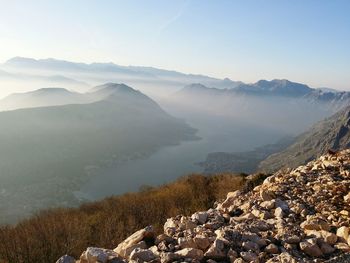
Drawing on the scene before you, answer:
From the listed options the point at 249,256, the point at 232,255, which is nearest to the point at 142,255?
the point at 232,255

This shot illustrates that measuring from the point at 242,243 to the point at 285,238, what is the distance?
1.61 meters

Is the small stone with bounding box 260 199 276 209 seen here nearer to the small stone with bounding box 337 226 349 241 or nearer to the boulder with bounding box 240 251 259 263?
the small stone with bounding box 337 226 349 241

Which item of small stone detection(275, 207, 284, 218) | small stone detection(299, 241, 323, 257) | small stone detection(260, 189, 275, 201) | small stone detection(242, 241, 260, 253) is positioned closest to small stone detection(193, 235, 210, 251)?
small stone detection(242, 241, 260, 253)

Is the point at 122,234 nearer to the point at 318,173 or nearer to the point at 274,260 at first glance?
the point at 318,173

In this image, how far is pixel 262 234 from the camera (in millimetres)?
14438

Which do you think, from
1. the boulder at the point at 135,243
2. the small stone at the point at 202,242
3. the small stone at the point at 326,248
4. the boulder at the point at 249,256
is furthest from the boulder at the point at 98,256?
the small stone at the point at 326,248

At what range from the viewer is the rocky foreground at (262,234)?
1277 cm

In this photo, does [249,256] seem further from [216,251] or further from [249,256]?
[216,251]

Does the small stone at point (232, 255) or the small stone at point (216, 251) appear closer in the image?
the small stone at point (232, 255)

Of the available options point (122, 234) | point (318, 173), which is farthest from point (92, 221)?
point (318, 173)

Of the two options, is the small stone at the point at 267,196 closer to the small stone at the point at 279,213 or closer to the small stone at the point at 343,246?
the small stone at the point at 279,213

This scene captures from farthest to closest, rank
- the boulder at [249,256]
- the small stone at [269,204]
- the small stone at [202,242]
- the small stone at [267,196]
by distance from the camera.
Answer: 1. the small stone at [267,196]
2. the small stone at [269,204]
3. the small stone at [202,242]
4. the boulder at [249,256]

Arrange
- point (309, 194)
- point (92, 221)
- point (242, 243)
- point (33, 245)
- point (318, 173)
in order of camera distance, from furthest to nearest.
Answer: point (92, 221), point (33, 245), point (318, 173), point (309, 194), point (242, 243)

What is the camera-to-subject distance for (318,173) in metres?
22.3
